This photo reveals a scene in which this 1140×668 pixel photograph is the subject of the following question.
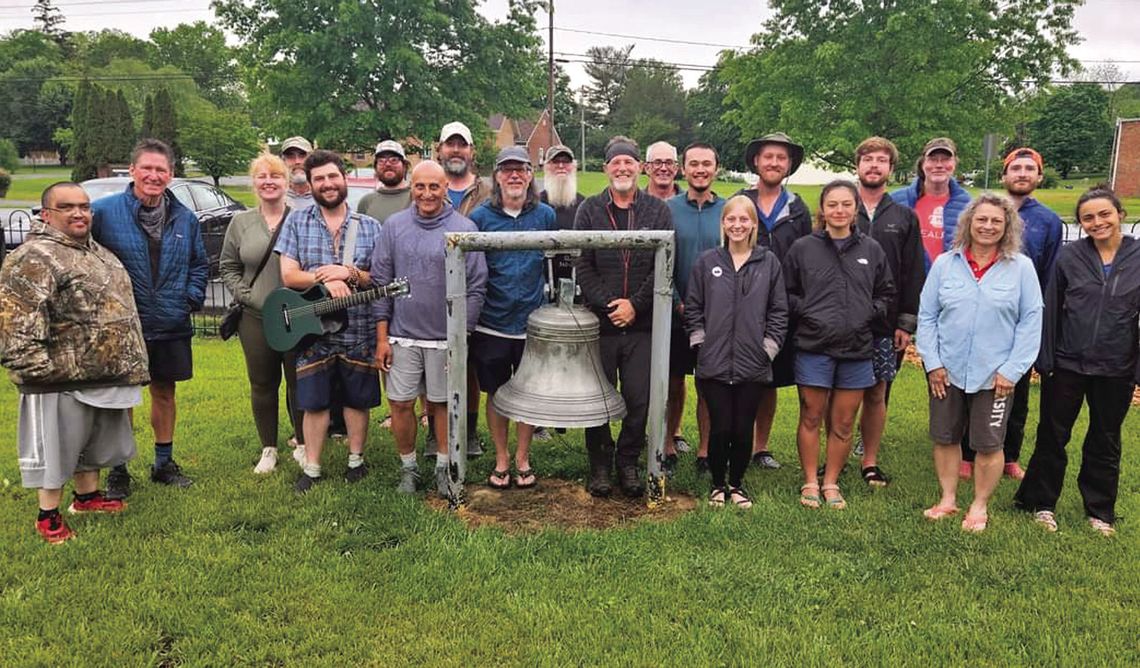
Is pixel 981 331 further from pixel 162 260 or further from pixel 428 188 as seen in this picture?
pixel 162 260

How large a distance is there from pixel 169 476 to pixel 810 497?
4045 millimetres

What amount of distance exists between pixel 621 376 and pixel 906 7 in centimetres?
1844

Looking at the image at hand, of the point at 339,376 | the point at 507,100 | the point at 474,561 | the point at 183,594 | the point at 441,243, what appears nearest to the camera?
the point at 183,594

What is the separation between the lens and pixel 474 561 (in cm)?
410

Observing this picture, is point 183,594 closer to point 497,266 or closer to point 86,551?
point 86,551

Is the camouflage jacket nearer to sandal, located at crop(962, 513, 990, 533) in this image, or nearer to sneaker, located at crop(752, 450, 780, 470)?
sneaker, located at crop(752, 450, 780, 470)

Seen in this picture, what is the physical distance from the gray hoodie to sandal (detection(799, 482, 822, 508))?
226 centimetres

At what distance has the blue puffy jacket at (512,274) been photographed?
491cm

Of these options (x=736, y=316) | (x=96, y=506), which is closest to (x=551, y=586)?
(x=736, y=316)

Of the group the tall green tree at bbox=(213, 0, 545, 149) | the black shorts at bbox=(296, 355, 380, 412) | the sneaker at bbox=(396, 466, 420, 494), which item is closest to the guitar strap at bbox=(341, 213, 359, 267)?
the black shorts at bbox=(296, 355, 380, 412)

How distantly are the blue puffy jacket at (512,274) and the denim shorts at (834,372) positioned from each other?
1630 millimetres

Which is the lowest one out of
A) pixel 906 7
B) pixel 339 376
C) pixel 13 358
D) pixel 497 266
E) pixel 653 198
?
pixel 339 376

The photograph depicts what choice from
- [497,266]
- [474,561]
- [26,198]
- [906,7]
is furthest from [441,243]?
[26,198]

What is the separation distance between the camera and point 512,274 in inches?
193
